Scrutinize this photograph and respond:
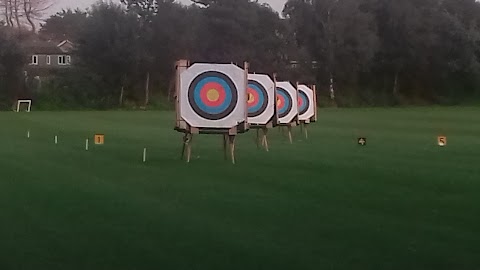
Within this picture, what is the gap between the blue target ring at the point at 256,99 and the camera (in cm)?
1691

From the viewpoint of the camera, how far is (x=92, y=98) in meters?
46.5

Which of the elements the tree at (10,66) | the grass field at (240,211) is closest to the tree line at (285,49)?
the tree at (10,66)

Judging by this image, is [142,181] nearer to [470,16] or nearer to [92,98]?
[92,98]

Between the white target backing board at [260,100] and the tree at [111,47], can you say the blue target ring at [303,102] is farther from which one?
the tree at [111,47]

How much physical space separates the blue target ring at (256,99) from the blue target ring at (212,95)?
395cm

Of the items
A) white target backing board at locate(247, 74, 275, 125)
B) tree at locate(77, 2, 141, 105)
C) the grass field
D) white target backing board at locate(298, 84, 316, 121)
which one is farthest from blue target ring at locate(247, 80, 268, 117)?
tree at locate(77, 2, 141, 105)

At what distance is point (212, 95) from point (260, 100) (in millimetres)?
4247

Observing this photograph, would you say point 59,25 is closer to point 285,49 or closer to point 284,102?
point 285,49

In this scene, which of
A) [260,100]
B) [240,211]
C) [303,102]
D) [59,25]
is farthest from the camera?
[59,25]

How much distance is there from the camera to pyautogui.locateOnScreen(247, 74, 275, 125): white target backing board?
16.8 m

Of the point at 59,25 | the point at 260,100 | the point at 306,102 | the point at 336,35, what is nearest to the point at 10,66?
the point at 336,35

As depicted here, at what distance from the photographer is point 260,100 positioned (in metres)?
17.0

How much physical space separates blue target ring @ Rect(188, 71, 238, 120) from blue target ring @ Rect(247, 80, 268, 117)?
3948 mm

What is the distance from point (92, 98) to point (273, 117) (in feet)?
104
